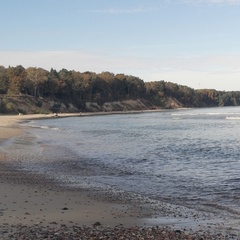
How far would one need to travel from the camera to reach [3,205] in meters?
10.3

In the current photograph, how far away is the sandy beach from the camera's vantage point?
25.8ft

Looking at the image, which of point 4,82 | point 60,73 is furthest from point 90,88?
point 4,82

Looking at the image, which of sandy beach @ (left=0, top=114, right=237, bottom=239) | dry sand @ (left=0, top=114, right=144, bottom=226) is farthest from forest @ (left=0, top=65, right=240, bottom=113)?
sandy beach @ (left=0, top=114, right=237, bottom=239)

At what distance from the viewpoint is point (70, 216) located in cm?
961

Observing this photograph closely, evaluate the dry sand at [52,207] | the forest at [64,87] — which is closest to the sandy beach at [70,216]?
the dry sand at [52,207]

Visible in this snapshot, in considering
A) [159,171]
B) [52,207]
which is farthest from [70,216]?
[159,171]

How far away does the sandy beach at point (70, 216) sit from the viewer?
25.8ft

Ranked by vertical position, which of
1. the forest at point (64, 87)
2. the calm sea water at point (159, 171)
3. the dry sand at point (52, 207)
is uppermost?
the forest at point (64, 87)

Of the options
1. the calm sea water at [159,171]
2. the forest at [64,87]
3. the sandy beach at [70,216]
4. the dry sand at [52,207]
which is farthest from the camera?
the forest at [64,87]

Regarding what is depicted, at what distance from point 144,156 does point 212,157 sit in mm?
3951

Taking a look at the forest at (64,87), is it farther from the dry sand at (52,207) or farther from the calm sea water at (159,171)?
the dry sand at (52,207)

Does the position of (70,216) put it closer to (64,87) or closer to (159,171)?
(159,171)

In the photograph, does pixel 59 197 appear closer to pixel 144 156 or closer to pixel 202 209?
pixel 202 209

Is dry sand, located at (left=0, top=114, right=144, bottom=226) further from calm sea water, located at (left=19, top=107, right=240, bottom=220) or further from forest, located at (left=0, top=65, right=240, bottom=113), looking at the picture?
forest, located at (left=0, top=65, right=240, bottom=113)
